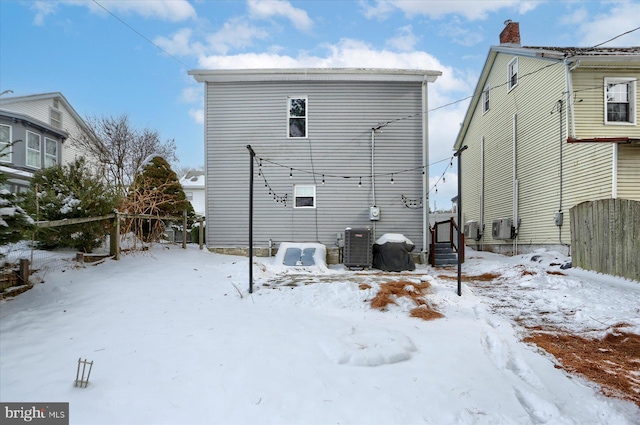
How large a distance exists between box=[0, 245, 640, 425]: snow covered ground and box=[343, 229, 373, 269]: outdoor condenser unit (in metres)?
3.91

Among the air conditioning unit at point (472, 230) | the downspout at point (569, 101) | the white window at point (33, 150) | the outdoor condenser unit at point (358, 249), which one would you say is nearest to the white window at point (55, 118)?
the white window at point (33, 150)

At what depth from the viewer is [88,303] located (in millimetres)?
5207

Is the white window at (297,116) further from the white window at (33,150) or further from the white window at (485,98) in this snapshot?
the white window at (33,150)

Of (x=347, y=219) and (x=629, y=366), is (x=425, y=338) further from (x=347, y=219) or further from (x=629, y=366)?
(x=347, y=219)

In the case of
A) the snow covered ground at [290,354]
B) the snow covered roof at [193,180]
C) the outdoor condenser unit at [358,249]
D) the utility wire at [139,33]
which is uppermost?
the utility wire at [139,33]

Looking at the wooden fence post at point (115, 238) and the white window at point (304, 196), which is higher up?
the white window at point (304, 196)

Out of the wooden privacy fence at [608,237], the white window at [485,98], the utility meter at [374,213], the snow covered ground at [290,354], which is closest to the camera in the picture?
the snow covered ground at [290,354]

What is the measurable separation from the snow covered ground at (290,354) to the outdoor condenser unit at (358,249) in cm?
391

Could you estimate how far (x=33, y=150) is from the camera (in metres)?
16.1

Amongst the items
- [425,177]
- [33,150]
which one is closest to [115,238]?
[425,177]

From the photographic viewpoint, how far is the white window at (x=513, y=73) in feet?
43.5

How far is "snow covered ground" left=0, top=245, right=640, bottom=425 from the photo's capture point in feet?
9.14

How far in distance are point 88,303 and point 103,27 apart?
8900 mm

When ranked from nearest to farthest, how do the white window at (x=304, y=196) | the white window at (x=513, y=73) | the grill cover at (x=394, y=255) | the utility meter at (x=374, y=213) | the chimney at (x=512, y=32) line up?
the grill cover at (x=394, y=255) < the utility meter at (x=374, y=213) < the white window at (x=304, y=196) < the white window at (x=513, y=73) < the chimney at (x=512, y=32)
